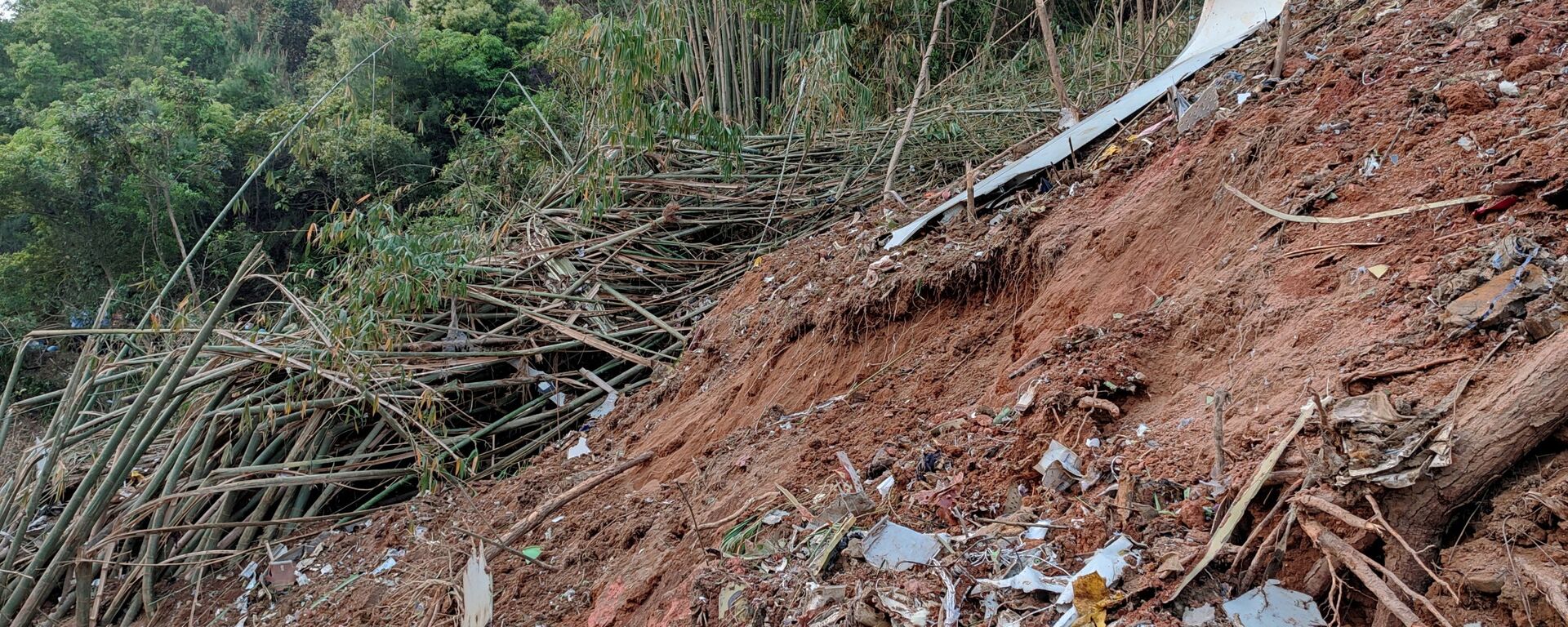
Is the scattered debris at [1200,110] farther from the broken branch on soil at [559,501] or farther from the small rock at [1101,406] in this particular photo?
the broken branch on soil at [559,501]

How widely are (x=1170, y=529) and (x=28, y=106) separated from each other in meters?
16.7

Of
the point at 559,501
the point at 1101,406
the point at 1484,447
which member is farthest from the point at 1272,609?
the point at 559,501

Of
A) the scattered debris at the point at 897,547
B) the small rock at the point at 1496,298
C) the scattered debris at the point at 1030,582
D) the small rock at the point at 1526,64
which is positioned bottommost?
the scattered debris at the point at 897,547

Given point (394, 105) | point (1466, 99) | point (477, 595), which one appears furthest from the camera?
point (394, 105)

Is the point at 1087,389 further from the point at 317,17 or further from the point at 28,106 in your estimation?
the point at 317,17

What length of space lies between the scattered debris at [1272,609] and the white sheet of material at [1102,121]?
2.31 metres

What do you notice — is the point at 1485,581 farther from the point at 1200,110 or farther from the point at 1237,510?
the point at 1200,110

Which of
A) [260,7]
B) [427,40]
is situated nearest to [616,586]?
[427,40]

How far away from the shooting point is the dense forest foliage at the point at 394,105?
486cm

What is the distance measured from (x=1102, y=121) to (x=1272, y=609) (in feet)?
8.63

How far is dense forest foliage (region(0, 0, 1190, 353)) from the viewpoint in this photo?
4859mm

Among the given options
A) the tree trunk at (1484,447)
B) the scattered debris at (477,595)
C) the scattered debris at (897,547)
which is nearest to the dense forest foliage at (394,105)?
the scattered debris at (477,595)

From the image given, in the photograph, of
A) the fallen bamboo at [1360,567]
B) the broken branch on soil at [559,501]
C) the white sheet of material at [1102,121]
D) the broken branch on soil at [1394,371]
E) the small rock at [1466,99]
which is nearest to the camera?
the fallen bamboo at [1360,567]

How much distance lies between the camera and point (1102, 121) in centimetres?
382
